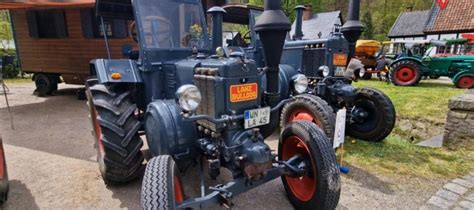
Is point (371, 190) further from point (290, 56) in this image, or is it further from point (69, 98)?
point (69, 98)

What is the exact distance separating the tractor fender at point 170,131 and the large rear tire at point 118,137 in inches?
10.1

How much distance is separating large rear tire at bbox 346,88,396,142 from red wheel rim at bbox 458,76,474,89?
8327mm

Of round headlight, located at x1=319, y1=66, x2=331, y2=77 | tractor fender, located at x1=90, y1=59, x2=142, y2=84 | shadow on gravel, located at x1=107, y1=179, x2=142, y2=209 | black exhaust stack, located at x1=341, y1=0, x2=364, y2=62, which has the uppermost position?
black exhaust stack, located at x1=341, y1=0, x2=364, y2=62

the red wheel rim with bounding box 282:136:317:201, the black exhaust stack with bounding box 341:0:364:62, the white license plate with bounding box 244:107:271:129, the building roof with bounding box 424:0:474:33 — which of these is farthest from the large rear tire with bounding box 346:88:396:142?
the building roof with bounding box 424:0:474:33

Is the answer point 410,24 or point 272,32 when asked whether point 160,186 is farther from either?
point 410,24

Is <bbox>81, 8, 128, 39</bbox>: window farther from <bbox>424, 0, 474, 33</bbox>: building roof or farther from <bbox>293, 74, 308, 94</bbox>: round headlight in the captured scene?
<bbox>424, 0, 474, 33</bbox>: building roof

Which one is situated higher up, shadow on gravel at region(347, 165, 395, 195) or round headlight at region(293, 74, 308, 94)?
round headlight at region(293, 74, 308, 94)

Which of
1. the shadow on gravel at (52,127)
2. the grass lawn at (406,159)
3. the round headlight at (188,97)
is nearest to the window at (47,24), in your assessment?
the shadow on gravel at (52,127)

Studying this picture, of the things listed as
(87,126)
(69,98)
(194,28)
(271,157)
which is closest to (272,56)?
(271,157)

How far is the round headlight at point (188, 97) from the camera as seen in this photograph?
2.09 metres

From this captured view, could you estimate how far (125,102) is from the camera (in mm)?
3023

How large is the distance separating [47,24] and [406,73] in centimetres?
1318

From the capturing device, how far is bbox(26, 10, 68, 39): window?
8.84 metres

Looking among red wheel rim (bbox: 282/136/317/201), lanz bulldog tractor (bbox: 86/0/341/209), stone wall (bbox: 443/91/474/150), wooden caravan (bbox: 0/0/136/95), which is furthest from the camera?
wooden caravan (bbox: 0/0/136/95)
